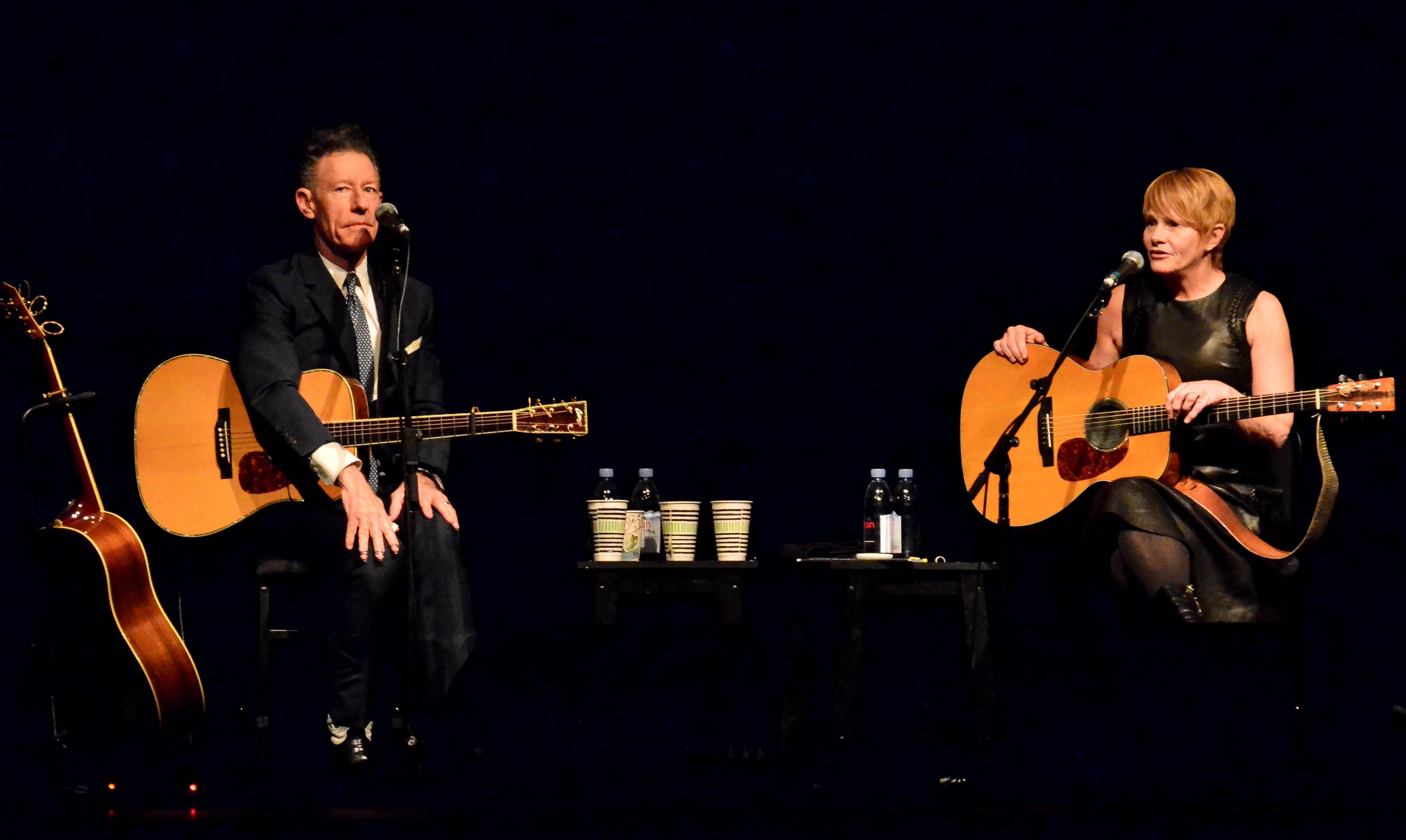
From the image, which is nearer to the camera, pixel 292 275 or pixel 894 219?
pixel 292 275

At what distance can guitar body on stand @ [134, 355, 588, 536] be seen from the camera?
3789mm

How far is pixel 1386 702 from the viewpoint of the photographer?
4.13m

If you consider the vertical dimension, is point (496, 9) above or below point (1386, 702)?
above

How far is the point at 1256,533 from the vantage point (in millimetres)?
3645

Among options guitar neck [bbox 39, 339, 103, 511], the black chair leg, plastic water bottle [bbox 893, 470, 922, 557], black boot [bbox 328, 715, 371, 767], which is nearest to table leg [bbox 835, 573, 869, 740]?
plastic water bottle [bbox 893, 470, 922, 557]

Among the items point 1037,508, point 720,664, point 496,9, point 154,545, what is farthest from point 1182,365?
point 154,545

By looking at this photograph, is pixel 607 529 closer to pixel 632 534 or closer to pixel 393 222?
pixel 632 534

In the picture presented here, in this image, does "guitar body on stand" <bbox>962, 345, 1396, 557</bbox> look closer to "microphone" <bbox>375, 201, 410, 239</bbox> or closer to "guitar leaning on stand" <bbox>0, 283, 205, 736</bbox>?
"microphone" <bbox>375, 201, 410, 239</bbox>

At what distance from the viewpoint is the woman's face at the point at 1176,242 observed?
379 centimetres

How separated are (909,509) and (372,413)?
154cm

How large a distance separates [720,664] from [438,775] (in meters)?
1.04

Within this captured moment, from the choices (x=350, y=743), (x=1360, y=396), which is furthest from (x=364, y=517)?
(x=1360, y=396)

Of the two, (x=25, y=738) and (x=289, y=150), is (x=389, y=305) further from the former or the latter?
(x=25, y=738)

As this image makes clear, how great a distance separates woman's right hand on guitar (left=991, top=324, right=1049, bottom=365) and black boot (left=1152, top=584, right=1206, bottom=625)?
844 mm
